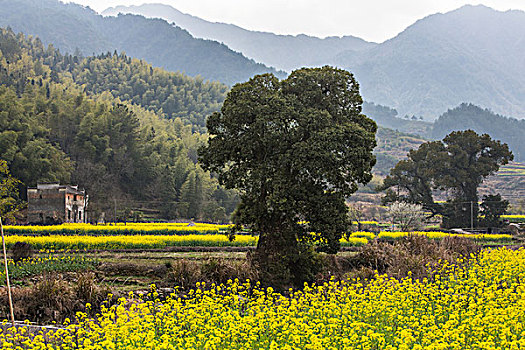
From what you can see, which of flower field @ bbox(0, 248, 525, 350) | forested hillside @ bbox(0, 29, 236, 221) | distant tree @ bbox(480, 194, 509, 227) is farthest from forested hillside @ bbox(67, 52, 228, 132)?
flower field @ bbox(0, 248, 525, 350)

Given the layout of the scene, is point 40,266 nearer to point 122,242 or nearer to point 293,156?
point 293,156

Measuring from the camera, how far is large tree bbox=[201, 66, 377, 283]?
20.6 m

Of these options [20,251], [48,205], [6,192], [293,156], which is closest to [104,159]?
[48,205]

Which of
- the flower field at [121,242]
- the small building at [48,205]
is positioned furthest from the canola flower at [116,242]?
the small building at [48,205]

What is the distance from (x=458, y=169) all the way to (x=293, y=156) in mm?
36903

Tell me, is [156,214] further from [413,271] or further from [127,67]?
[127,67]

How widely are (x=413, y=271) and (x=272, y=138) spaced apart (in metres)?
7.09

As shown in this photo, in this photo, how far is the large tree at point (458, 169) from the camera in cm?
5184

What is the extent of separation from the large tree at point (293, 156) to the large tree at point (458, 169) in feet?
105

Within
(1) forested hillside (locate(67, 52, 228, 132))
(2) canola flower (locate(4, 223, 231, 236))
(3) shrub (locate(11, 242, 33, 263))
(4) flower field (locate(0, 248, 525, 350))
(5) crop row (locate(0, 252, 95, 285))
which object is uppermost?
(1) forested hillside (locate(67, 52, 228, 132))

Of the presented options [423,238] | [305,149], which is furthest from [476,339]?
[423,238]

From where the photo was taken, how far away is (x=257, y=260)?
2106 cm

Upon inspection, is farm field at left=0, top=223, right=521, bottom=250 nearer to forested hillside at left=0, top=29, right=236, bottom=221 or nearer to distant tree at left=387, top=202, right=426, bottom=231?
distant tree at left=387, top=202, right=426, bottom=231

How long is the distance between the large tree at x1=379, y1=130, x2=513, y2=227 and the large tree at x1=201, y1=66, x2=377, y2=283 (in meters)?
32.1
